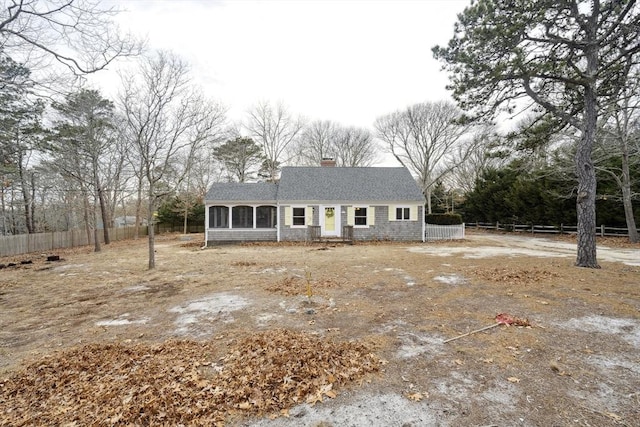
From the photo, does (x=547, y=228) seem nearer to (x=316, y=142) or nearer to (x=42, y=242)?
(x=316, y=142)

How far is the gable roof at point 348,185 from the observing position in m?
16.9

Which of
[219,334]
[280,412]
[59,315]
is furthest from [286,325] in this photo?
[59,315]

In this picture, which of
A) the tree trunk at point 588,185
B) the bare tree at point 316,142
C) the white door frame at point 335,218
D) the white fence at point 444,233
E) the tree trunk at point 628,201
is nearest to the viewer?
the tree trunk at point 588,185

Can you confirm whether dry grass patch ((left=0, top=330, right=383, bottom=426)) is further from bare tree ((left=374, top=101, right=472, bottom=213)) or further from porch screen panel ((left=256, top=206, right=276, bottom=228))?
bare tree ((left=374, top=101, right=472, bottom=213))

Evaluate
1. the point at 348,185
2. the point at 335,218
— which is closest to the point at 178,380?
the point at 335,218

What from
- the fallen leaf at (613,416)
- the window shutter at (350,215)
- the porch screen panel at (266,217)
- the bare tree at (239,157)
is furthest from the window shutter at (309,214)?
the bare tree at (239,157)

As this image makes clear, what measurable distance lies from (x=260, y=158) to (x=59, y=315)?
25.9 meters

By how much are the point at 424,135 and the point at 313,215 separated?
15535 mm

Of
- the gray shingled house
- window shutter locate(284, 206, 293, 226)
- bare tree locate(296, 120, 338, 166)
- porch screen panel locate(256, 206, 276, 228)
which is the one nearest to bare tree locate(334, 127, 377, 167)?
bare tree locate(296, 120, 338, 166)

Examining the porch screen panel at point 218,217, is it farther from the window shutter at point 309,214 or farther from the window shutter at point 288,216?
the window shutter at point 309,214

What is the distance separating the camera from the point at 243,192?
695 inches

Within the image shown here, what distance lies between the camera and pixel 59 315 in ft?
17.6

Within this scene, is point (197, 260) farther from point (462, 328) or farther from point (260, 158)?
point (260, 158)

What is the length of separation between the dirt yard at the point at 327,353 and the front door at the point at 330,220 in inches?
371
